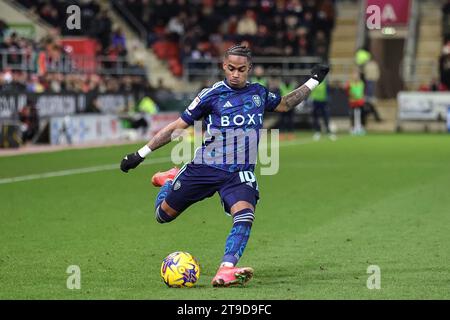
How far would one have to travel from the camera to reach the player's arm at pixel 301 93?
10.3 m

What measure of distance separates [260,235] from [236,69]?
3903 mm

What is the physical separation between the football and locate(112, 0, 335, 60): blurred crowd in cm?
3332

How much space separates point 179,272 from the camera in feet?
31.1

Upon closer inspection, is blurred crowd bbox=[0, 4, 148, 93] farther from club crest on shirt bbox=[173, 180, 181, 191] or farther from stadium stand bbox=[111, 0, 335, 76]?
club crest on shirt bbox=[173, 180, 181, 191]

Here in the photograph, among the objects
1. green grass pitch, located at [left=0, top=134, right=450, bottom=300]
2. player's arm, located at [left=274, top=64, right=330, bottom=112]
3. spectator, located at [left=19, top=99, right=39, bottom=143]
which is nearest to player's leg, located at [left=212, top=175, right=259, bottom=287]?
green grass pitch, located at [left=0, top=134, right=450, bottom=300]

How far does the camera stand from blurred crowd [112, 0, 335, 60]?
42938 mm

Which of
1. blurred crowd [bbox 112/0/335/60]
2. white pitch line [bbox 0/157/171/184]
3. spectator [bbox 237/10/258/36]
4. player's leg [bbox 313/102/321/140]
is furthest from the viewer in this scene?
spectator [bbox 237/10/258/36]

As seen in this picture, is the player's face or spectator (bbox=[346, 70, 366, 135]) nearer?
the player's face

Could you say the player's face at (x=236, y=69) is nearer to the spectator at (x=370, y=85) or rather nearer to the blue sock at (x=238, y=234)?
the blue sock at (x=238, y=234)

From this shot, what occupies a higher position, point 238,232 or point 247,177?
point 247,177

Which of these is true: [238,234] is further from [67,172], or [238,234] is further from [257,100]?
[67,172]

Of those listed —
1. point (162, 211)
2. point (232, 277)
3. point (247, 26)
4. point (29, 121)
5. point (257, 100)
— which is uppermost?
point (247, 26)

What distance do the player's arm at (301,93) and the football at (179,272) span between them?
1702mm

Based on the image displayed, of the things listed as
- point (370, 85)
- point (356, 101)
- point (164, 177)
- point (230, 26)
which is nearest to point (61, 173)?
point (164, 177)
